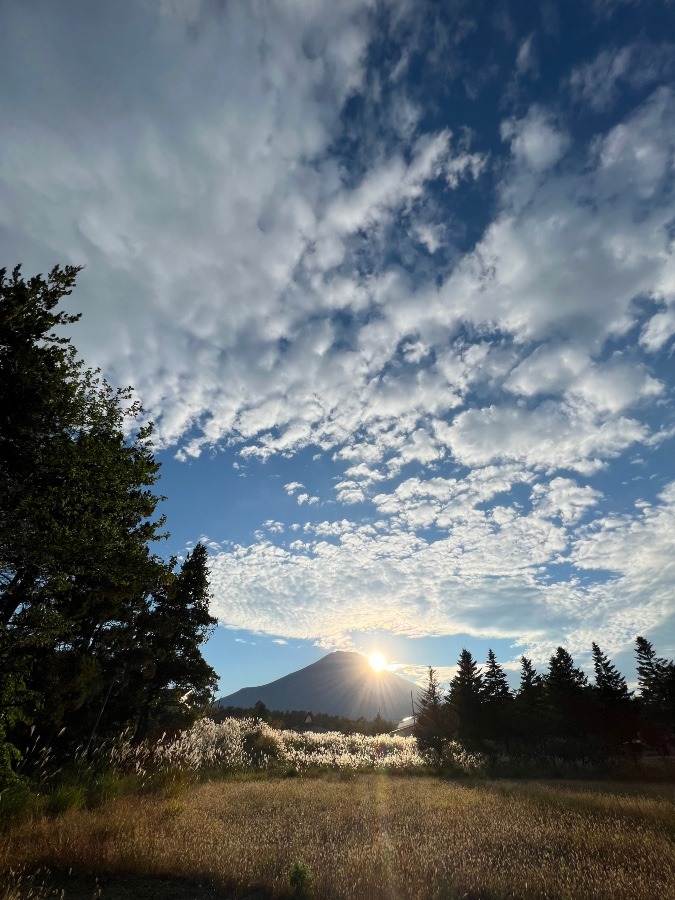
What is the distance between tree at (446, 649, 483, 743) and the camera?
36031mm

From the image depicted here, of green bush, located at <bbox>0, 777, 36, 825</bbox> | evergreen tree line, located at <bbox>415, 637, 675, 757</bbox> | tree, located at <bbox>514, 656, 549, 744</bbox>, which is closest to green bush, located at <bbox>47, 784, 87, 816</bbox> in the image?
green bush, located at <bbox>0, 777, 36, 825</bbox>

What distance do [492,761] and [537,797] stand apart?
1445 centimetres

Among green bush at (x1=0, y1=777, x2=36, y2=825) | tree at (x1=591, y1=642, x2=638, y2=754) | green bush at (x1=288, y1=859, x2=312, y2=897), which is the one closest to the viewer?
green bush at (x1=288, y1=859, x2=312, y2=897)

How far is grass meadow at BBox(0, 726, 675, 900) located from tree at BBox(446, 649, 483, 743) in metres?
28.1

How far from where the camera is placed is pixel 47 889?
5094 millimetres

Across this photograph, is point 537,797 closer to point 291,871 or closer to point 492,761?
point 291,871

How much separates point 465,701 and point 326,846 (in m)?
35.4

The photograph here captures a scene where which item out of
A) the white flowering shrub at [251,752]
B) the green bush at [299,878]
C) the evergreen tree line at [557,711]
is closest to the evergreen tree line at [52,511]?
the white flowering shrub at [251,752]

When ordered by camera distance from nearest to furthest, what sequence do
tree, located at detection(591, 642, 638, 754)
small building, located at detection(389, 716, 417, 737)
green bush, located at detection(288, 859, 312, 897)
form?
green bush, located at detection(288, 859, 312, 897) → tree, located at detection(591, 642, 638, 754) → small building, located at detection(389, 716, 417, 737)

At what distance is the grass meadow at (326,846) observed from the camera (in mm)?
5504

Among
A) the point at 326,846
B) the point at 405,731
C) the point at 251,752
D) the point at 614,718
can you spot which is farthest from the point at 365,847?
the point at 405,731

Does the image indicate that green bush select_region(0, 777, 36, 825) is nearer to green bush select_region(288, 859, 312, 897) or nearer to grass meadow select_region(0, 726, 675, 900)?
grass meadow select_region(0, 726, 675, 900)

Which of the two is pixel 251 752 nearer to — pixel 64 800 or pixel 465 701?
pixel 64 800

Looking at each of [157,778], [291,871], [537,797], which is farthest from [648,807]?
[157,778]
